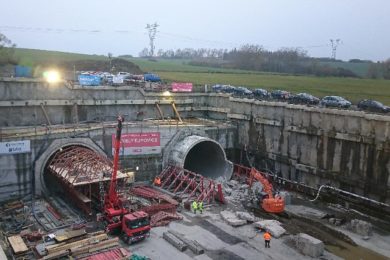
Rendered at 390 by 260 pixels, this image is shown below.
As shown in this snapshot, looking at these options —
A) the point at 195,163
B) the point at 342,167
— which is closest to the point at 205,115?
the point at 195,163

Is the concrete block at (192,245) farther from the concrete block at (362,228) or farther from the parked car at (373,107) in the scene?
the parked car at (373,107)

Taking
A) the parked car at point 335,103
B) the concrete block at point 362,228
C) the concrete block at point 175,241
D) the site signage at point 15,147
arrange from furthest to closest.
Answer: the parked car at point 335,103 < the site signage at point 15,147 < the concrete block at point 362,228 < the concrete block at point 175,241

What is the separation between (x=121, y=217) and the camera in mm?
23422

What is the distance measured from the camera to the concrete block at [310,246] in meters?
22.0

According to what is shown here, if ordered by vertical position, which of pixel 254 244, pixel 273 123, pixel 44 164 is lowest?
pixel 254 244

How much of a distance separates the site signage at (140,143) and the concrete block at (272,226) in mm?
11919

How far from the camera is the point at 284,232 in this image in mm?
24969

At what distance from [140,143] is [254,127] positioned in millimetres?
11748

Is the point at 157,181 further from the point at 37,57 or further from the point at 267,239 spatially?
the point at 37,57

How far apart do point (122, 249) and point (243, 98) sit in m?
24.0

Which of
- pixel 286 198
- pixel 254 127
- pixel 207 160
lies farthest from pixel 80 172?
pixel 254 127

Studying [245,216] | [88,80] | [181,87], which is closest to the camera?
[245,216]

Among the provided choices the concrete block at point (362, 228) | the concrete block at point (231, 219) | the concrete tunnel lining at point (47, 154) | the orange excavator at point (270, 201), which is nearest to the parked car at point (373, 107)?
the orange excavator at point (270, 201)

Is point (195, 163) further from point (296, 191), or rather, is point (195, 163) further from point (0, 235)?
point (0, 235)
